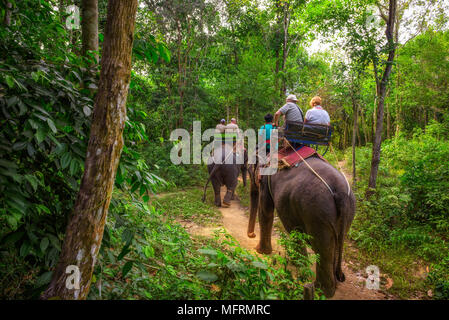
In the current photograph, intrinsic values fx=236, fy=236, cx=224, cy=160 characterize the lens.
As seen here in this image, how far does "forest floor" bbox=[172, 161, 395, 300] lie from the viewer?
362 cm

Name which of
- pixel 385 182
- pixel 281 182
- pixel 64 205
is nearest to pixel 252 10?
pixel 385 182

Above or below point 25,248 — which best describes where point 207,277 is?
below

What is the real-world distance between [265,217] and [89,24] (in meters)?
4.11

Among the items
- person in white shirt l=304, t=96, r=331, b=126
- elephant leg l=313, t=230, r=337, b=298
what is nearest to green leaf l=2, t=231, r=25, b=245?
elephant leg l=313, t=230, r=337, b=298

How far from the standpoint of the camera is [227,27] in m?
14.0

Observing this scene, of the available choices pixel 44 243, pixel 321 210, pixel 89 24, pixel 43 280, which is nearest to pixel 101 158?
pixel 44 243

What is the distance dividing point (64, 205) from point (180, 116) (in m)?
9.83

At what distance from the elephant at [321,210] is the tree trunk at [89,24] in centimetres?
304

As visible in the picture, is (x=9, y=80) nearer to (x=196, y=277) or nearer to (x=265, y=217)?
(x=196, y=277)

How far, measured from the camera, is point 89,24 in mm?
2271

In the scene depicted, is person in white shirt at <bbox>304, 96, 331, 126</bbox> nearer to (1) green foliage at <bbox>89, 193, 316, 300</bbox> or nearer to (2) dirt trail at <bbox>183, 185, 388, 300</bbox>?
(2) dirt trail at <bbox>183, 185, 388, 300</bbox>

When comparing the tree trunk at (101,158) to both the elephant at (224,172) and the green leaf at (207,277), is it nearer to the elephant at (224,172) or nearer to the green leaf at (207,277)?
the green leaf at (207,277)

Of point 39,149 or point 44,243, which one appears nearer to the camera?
point 44,243
